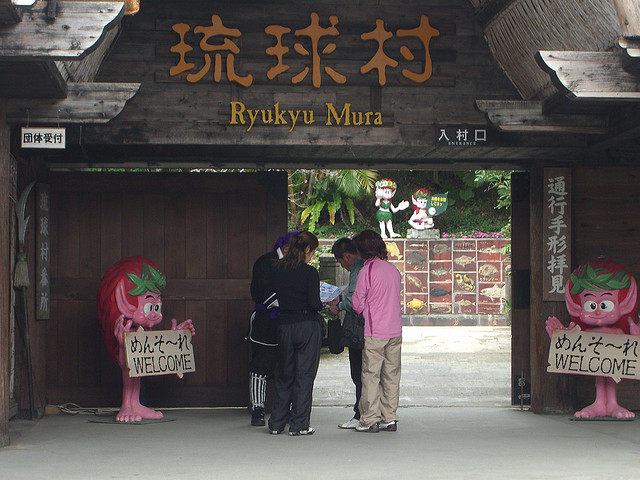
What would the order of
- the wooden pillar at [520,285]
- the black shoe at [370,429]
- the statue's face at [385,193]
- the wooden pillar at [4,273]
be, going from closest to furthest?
the wooden pillar at [4,273], the black shoe at [370,429], the wooden pillar at [520,285], the statue's face at [385,193]

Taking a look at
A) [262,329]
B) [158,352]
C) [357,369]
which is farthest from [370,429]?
[158,352]

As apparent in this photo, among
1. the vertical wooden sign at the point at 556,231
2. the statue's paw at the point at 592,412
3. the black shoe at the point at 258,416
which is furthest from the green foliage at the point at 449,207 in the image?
the black shoe at the point at 258,416

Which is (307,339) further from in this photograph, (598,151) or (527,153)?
(598,151)

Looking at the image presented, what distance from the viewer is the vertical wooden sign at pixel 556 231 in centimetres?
852

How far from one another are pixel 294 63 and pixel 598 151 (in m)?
2.96

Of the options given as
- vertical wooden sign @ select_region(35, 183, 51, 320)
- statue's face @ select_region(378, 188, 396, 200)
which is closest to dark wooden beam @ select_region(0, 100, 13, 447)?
vertical wooden sign @ select_region(35, 183, 51, 320)

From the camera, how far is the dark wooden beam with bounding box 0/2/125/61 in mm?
5531

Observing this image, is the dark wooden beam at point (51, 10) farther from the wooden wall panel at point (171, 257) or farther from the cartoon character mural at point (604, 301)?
the cartoon character mural at point (604, 301)

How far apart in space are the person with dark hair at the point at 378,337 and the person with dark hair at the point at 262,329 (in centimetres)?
71

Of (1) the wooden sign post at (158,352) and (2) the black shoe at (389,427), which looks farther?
(1) the wooden sign post at (158,352)

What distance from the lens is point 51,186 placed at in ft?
28.9

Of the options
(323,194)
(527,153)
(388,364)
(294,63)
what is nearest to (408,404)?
(388,364)

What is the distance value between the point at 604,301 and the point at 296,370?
2772mm

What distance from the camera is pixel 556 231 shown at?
8.52 metres
